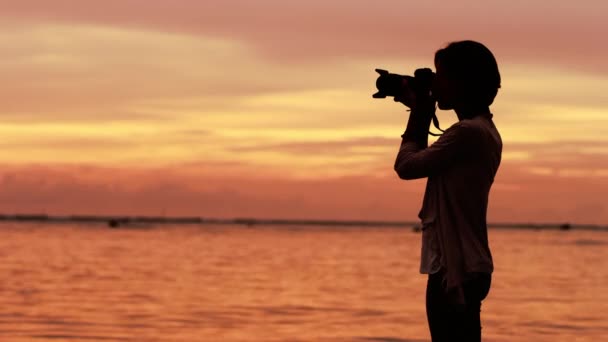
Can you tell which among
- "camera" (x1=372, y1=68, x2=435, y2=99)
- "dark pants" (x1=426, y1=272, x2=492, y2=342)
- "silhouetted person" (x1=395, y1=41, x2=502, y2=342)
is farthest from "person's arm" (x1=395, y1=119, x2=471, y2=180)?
"dark pants" (x1=426, y1=272, x2=492, y2=342)

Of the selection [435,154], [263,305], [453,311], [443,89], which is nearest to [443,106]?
[443,89]

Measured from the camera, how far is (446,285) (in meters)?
4.63

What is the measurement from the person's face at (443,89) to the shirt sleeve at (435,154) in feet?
0.52

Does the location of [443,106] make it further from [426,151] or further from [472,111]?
[426,151]

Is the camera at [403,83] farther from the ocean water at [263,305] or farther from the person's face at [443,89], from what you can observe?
the ocean water at [263,305]

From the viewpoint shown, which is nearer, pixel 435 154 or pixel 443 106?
pixel 435 154

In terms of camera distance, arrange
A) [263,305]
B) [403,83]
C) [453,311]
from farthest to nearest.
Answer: [263,305]
[403,83]
[453,311]

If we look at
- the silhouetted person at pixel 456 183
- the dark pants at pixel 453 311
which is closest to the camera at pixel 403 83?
the silhouetted person at pixel 456 183

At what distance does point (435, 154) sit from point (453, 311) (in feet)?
2.15

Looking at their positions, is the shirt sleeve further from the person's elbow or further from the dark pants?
the dark pants

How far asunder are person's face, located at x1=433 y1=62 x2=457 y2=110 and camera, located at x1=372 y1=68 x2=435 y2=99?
3 cm

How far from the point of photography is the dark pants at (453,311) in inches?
183

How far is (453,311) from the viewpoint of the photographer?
15.2 ft

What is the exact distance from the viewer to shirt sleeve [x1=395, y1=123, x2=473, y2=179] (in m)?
4.64
